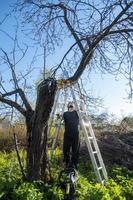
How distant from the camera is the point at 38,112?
9164 millimetres

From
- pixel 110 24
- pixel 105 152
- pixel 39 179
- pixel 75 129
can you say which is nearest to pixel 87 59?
pixel 110 24

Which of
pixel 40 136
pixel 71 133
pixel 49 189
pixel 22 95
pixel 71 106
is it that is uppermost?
pixel 22 95

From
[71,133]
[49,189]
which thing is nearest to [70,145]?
[71,133]

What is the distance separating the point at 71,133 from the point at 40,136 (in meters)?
1.58

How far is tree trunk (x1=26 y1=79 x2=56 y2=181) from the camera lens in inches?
358

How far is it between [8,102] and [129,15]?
11.7 feet

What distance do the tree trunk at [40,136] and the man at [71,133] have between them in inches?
55.3

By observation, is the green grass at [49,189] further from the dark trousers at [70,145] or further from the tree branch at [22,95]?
the tree branch at [22,95]

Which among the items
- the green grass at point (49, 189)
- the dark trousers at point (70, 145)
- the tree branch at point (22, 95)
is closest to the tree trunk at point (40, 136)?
the green grass at point (49, 189)

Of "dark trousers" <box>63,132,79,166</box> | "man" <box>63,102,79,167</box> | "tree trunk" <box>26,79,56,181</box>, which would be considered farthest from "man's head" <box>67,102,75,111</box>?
"tree trunk" <box>26,79,56,181</box>

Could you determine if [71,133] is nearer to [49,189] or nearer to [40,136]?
[40,136]

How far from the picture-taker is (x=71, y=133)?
34.7 ft

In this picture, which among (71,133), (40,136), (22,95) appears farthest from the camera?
(71,133)

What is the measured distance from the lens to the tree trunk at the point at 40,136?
358 inches
